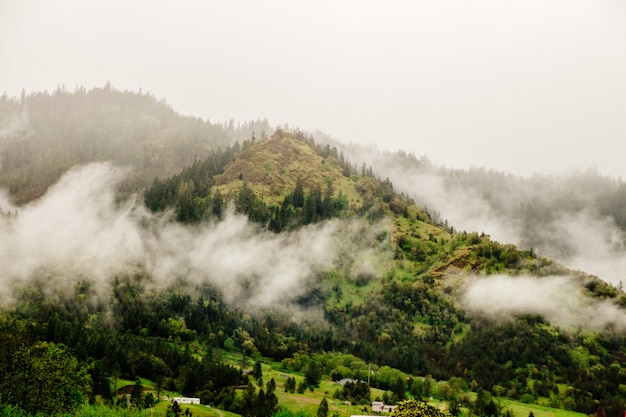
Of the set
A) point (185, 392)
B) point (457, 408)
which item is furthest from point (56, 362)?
point (457, 408)

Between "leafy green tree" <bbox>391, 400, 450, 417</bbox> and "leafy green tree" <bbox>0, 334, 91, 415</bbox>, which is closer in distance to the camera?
"leafy green tree" <bbox>0, 334, 91, 415</bbox>

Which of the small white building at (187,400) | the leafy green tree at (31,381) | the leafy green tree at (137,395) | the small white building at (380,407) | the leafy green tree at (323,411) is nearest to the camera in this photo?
the leafy green tree at (31,381)

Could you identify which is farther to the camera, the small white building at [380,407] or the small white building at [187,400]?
the small white building at [380,407]

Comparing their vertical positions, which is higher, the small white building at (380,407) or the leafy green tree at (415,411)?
the leafy green tree at (415,411)

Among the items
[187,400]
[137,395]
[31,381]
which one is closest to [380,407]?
[187,400]

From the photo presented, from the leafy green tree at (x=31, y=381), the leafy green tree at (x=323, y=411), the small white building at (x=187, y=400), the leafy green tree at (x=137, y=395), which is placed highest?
the leafy green tree at (x=31, y=381)

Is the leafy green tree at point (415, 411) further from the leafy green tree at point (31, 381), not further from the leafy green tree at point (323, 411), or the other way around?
the leafy green tree at point (31, 381)

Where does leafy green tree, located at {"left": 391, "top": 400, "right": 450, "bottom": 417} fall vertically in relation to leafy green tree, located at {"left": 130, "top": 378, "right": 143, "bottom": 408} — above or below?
above

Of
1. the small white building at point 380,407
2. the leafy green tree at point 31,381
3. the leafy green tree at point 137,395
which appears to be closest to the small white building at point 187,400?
the leafy green tree at point 137,395

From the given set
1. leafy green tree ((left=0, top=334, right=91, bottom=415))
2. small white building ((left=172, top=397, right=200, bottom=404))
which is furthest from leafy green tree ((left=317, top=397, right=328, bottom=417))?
leafy green tree ((left=0, top=334, right=91, bottom=415))

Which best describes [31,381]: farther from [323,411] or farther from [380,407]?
[380,407]

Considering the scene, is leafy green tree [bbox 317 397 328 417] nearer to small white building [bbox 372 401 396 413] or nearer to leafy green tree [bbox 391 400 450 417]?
small white building [bbox 372 401 396 413]

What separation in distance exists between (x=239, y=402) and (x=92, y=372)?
43927 mm

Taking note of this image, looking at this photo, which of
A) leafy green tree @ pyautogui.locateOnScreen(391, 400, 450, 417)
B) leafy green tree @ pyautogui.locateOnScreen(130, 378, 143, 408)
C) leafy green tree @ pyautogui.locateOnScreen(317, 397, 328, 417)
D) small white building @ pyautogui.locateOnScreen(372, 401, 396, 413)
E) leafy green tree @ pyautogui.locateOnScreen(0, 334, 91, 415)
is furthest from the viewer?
small white building @ pyautogui.locateOnScreen(372, 401, 396, 413)
